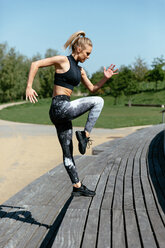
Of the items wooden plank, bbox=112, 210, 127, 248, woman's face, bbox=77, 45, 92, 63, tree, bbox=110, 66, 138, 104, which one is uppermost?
tree, bbox=110, 66, 138, 104

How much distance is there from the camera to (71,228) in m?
2.51

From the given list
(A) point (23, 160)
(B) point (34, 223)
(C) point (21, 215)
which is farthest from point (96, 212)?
(A) point (23, 160)

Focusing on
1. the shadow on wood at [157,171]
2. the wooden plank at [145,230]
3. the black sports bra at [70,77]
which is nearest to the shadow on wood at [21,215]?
the wooden plank at [145,230]

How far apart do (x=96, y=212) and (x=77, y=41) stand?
5.83 ft

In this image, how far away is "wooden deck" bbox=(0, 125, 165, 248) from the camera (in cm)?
234

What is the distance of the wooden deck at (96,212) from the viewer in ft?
7.69

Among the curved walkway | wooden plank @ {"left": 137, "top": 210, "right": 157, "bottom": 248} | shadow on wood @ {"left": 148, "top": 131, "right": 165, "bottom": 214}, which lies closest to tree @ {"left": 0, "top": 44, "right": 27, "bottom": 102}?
the curved walkway

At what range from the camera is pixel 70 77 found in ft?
9.62

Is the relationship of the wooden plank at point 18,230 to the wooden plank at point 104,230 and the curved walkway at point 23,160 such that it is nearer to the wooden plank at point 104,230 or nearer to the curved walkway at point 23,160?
the wooden plank at point 104,230

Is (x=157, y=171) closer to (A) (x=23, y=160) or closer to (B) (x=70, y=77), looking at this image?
(B) (x=70, y=77)

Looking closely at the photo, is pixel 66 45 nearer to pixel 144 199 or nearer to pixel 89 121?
pixel 89 121

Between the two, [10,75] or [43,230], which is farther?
[10,75]

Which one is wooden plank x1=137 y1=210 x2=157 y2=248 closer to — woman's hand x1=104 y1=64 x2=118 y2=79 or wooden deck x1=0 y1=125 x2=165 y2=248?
wooden deck x1=0 y1=125 x2=165 y2=248

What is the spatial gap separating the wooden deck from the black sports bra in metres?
1.31
